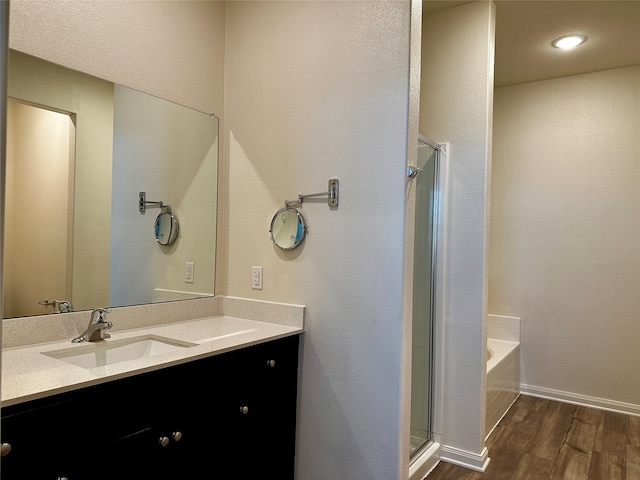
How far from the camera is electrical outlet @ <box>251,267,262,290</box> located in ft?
7.34

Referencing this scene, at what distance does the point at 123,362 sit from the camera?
145cm

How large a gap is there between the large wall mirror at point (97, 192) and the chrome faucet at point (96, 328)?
0.11 meters

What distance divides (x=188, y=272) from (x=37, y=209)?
755 mm

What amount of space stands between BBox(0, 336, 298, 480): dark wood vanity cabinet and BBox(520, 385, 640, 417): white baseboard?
2.53m

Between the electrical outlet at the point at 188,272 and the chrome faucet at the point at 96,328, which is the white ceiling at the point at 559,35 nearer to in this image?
the electrical outlet at the point at 188,272

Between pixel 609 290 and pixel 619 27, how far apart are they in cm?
186

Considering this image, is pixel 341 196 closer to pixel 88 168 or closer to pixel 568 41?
pixel 88 168

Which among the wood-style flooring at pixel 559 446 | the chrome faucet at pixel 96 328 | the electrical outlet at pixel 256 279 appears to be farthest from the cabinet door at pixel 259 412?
the wood-style flooring at pixel 559 446

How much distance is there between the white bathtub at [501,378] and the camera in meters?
2.87

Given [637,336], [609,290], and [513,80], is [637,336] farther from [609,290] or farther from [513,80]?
[513,80]

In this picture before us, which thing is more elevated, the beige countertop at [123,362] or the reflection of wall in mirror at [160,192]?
the reflection of wall in mirror at [160,192]

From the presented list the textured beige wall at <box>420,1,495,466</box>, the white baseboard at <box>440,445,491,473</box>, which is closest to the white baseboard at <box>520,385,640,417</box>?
the white baseboard at <box>440,445,491,473</box>

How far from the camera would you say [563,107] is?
3629mm

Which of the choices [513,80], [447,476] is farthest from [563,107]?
[447,476]
